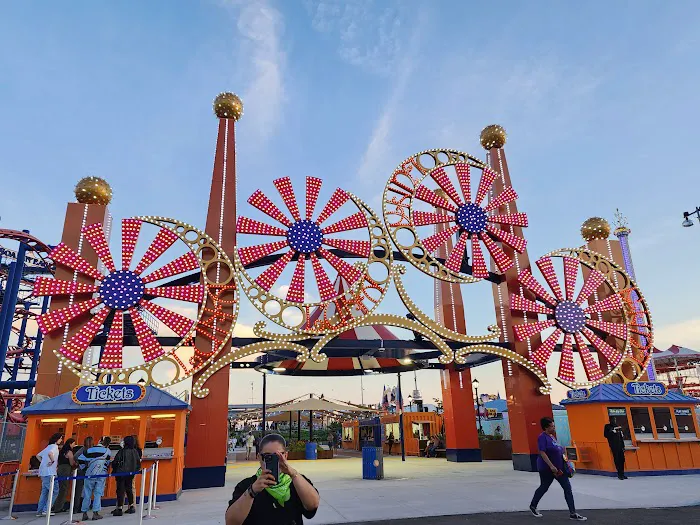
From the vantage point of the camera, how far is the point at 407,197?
19281mm

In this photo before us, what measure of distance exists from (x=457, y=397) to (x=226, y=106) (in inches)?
625

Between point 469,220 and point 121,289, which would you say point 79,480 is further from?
point 469,220

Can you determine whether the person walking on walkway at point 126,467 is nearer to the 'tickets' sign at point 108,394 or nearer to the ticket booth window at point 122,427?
the 'tickets' sign at point 108,394

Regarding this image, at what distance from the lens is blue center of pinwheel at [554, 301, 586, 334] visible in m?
19.0

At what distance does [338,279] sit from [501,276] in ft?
27.3

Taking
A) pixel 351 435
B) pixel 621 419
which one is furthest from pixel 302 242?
pixel 351 435

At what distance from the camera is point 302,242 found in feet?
56.5

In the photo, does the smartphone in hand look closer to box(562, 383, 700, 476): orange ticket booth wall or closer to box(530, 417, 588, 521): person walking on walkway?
box(530, 417, 588, 521): person walking on walkway

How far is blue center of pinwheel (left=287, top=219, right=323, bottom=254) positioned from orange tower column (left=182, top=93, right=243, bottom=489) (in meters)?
2.08

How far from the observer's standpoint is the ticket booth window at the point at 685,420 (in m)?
16.2

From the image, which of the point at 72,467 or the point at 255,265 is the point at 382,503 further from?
the point at 255,265

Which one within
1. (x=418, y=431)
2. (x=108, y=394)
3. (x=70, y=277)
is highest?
(x=70, y=277)

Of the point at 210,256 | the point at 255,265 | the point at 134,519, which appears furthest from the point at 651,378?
the point at 134,519

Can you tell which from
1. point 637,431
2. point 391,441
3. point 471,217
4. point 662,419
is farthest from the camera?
point 391,441
